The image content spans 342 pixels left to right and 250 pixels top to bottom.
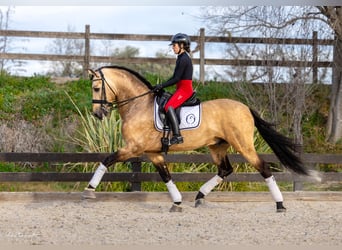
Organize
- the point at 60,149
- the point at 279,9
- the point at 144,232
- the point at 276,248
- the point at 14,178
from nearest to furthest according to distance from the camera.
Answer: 1. the point at 276,248
2. the point at 144,232
3. the point at 14,178
4. the point at 60,149
5. the point at 279,9

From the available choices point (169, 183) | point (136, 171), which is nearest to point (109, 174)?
point (136, 171)

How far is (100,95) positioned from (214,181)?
7.46ft

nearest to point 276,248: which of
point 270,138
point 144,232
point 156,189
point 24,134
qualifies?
point 144,232

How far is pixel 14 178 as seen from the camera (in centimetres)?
1048

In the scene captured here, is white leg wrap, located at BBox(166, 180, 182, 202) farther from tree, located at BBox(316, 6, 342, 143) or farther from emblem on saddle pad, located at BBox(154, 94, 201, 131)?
tree, located at BBox(316, 6, 342, 143)

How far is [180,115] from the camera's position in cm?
914

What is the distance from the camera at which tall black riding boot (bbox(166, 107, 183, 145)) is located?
894 centimetres

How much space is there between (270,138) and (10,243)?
471cm

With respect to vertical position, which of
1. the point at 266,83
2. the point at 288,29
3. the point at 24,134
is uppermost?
the point at 288,29

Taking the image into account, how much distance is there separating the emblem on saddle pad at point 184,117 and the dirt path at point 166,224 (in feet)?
4.33

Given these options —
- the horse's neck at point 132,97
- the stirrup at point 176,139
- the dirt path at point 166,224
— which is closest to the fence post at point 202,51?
the dirt path at point 166,224

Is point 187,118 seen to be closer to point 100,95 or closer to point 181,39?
point 181,39

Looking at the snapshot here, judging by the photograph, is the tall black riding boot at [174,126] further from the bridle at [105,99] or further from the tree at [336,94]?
the tree at [336,94]

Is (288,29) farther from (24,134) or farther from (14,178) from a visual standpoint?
(14,178)
